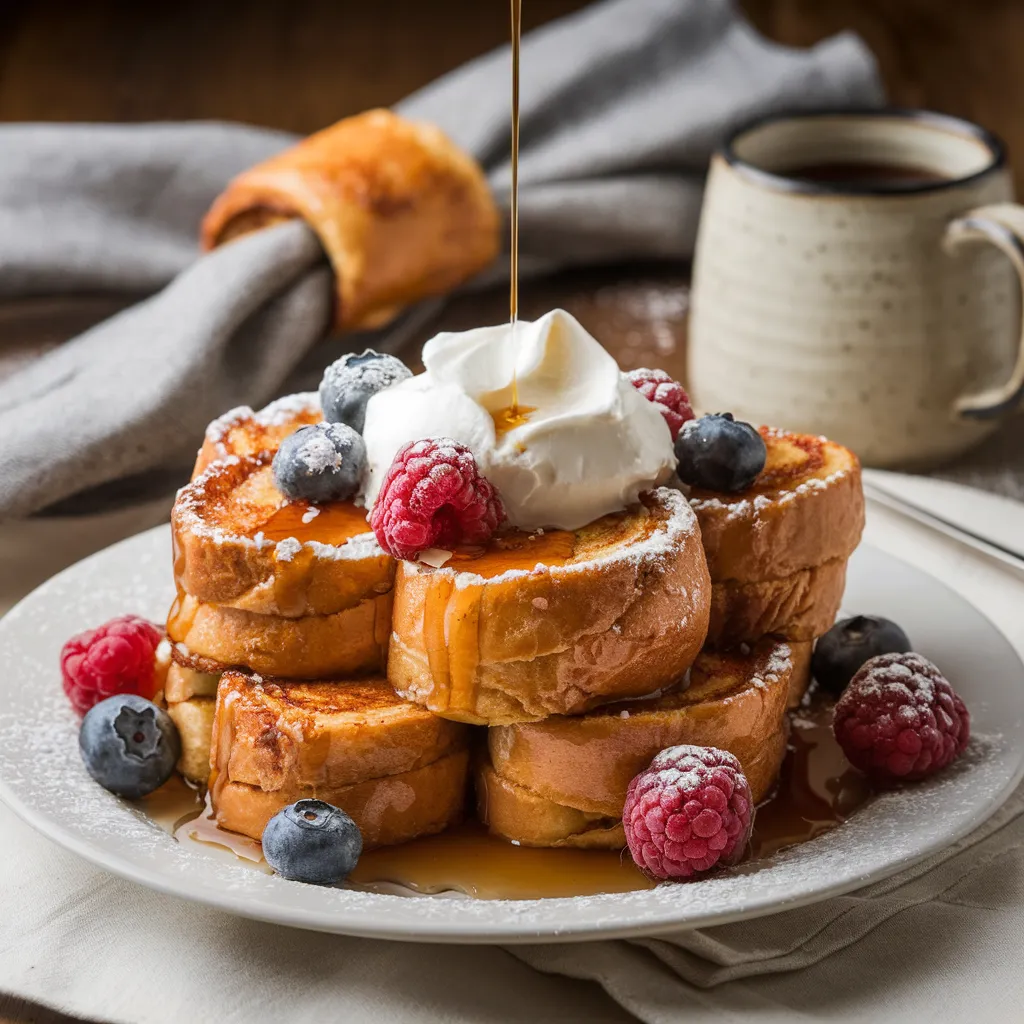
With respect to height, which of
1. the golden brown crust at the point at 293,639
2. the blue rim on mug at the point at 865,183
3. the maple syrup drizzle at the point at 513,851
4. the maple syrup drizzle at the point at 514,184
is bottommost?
the maple syrup drizzle at the point at 513,851

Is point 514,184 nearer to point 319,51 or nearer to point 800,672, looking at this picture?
point 800,672

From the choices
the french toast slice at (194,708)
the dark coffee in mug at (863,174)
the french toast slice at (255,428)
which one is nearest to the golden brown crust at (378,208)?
the dark coffee in mug at (863,174)

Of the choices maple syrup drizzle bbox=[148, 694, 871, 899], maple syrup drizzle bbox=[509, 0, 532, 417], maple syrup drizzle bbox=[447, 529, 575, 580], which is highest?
maple syrup drizzle bbox=[509, 0, 532, 417]

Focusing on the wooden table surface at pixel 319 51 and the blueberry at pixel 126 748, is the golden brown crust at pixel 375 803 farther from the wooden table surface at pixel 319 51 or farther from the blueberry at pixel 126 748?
the wooden table surface at pixel 319 51

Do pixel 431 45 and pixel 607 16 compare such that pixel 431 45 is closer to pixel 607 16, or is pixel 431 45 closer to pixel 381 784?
pixel 607 16

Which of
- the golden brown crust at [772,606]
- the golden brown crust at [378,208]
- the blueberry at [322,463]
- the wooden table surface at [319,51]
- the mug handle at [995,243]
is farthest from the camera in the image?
the wooden table surface at [319,51]

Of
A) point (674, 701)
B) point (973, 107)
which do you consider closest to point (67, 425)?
point (674, 701)

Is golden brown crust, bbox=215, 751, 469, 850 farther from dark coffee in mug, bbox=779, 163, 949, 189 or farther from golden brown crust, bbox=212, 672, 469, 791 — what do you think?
dark coffee in mug, bbox=779, 163, 949, 189

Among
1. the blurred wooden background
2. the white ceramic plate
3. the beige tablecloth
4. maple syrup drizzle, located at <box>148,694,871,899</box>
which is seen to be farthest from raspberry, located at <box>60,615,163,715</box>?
the blurred wooden background
